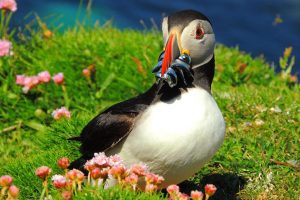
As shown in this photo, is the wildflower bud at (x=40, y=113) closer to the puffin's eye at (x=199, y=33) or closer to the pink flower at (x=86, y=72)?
the pink flower at (x=86, y=72)

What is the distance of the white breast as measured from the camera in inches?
177

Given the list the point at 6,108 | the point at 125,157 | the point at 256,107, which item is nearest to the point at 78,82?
the point at 6,108

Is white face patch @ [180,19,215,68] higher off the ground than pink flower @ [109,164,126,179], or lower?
higher

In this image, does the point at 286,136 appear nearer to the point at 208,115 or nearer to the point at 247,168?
the point at 247,168

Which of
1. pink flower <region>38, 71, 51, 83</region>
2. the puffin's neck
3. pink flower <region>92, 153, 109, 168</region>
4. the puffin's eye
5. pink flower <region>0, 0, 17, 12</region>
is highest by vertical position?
the puffin's eye

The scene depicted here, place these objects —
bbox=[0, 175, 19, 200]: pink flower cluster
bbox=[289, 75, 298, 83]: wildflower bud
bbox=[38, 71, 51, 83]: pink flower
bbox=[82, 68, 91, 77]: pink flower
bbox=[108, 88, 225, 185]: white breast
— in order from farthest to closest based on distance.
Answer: bbox=[289, 75, 298, 83]: wildflower bud
bbox=[82, 68, 91, 77]: pink flower
bbox=[38, 71, 51, 83]: pink flower
bbox=[108, 88, 225, 185]: white breast
bbox=[0, 175, 19, 200]: pink flower cluster

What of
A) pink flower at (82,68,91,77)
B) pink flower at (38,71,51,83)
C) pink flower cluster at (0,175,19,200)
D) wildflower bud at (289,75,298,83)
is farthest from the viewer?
wildflower bud at (289,75,298,83)

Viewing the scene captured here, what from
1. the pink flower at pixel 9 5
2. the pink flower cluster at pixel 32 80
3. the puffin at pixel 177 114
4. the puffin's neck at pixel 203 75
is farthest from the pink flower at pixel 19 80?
the puffin's neck at pixel 203 75

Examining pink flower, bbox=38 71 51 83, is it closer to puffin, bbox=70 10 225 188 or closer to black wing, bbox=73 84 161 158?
black wing, bbox=73 84 161 158

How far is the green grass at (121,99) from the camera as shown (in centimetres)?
570

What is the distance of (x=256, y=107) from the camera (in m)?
6.80

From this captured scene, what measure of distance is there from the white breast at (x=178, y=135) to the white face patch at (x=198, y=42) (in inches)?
8.6

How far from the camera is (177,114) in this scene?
14.9 ft

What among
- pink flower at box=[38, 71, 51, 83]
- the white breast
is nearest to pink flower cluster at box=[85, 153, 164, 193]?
the white breast
